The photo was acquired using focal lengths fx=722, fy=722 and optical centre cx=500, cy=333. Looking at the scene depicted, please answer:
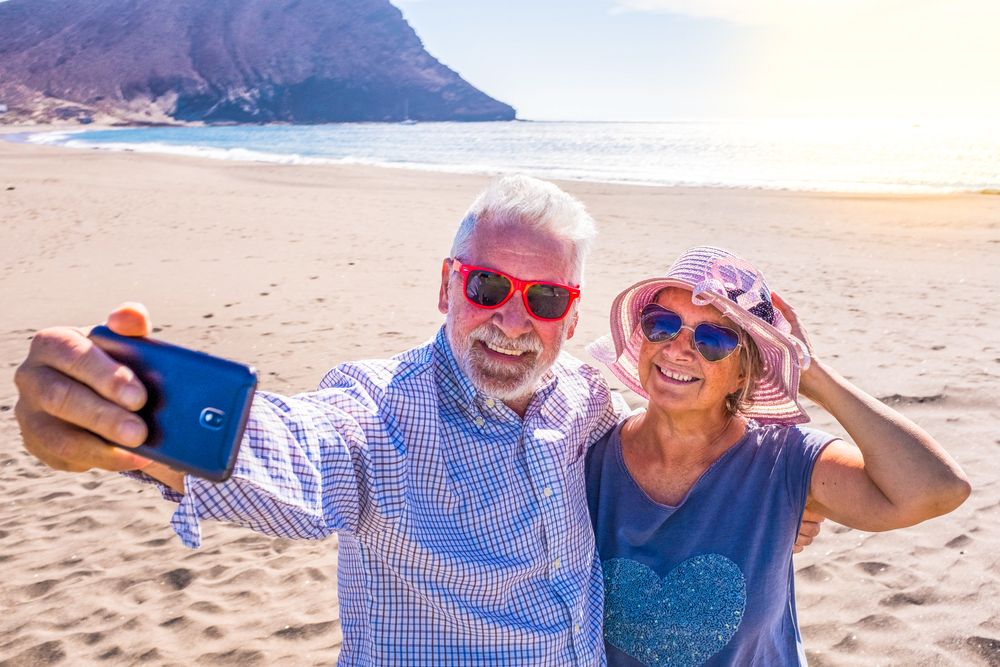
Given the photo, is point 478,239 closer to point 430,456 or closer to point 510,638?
point 430,456

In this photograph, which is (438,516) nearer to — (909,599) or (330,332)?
(909,599)

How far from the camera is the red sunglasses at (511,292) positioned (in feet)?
7.76

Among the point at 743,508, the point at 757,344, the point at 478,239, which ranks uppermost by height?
the point at 478,239

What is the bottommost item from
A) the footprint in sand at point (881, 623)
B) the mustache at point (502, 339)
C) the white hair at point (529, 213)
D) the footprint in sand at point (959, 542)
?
the footprint in sand at point (881, 623)

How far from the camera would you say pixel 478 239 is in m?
2.43

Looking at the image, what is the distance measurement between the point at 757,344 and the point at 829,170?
38791 mm

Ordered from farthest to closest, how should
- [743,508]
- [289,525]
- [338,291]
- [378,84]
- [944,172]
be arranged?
[378,84]
[944,172]
[338,291]
[743,508]
[289,525]

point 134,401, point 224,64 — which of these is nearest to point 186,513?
point 134,401

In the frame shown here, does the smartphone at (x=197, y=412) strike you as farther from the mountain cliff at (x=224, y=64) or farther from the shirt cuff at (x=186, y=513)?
the mountain cliff at (x=224, y=64)

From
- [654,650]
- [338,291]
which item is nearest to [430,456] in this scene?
[654,650]

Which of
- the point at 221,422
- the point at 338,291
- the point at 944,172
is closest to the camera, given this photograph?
the point at 221,422

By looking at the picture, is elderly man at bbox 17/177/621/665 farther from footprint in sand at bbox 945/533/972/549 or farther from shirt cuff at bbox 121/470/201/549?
footprint in sand at bbox 945/533/972/549

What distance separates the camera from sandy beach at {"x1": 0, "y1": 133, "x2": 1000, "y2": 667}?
3.70 metres

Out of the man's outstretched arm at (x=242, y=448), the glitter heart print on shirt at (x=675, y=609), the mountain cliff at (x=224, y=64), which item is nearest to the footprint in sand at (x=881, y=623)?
the glitter heart print on shirt at (x=675, y=609)
